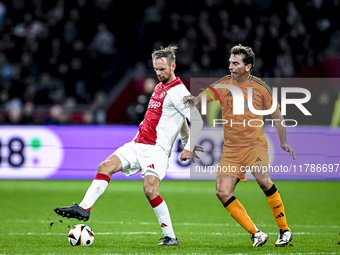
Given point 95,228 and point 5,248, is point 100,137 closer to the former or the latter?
Result: point 95,228

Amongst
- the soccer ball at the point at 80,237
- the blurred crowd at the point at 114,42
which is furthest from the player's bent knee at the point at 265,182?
the blurred crowd at the point at 114,42

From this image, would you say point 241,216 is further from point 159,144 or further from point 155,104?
point 155,104

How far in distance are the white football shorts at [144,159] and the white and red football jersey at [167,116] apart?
0.06 metres

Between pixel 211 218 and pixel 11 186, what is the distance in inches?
207

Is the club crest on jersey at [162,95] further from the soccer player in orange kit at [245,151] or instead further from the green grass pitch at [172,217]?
the green grass pitch at [172,217]

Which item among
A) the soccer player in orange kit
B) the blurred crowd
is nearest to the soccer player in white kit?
the soccer player in orange kit

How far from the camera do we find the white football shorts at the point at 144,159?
5.01 m

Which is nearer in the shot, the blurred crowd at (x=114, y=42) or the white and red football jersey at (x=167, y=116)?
the white and red football jersey at (x=167, y=116)

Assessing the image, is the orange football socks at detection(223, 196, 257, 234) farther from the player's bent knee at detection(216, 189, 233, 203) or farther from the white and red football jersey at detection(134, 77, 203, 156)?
the white and red football jersey at detection(134, 77, 203, 156)

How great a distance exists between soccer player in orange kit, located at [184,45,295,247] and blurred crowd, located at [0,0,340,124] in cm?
804

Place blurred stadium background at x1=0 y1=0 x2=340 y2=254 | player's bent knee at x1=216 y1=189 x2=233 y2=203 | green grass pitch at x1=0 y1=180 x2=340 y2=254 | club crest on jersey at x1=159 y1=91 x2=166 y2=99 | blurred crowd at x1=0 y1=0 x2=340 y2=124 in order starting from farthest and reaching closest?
1. blurred crowd at x1=0 y1=0 x2=340 y2=124
2. blurred stadium background at x1=0 y1=0 x2=340 y2=254
3. club crest on jersey at x1=159 y1=91 x2=166 y2=99
4. player's bent knee at x1=216 y1=189 x2=233 y2=203
5. green grass pitch at x1=0 y1=180 x2=340 y2=254

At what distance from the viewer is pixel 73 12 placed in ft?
48.6

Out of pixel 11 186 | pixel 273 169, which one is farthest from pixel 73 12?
pixel 273 169

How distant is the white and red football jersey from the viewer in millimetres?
5047
